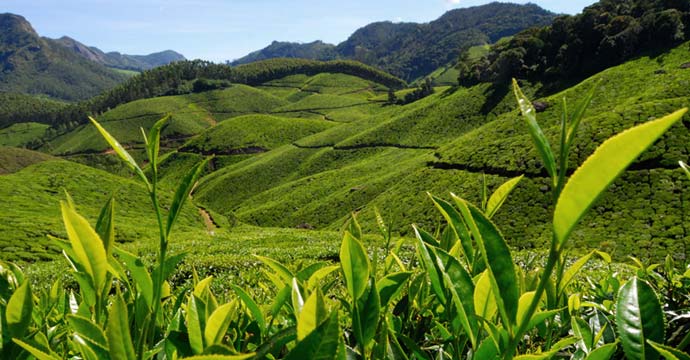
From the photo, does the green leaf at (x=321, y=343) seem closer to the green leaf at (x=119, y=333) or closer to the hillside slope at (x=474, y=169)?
the green leaf at (x=119, y=333)

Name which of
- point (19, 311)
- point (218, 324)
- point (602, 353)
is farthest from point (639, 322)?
point (19, 311)

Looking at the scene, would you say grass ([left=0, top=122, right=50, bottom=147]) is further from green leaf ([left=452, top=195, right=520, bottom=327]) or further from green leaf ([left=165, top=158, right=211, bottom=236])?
green leaf ([left=452, top=195, right=520, bottom=327])

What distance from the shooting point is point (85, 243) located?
0.94 metres

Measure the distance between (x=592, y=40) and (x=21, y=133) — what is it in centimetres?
17231

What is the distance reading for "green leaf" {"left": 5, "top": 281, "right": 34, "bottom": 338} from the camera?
100cm

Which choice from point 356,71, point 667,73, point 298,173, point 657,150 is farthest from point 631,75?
point 356,71

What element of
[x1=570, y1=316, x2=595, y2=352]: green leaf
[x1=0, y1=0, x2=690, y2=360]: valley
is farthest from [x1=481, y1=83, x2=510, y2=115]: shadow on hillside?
[x1=570, y1=316, x2=595, y2=352]: green leaf

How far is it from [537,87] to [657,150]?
3836 centimetres

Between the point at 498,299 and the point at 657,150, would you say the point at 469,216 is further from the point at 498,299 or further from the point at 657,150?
the point at 657,150

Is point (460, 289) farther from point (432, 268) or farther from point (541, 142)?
point (541, 142)

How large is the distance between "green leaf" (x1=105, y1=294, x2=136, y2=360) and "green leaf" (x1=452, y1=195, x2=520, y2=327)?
739 millimetres

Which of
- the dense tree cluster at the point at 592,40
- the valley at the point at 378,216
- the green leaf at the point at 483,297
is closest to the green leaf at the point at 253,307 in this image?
the valley at the point at 378,216

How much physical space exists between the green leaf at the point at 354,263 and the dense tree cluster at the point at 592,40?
69.1 metres

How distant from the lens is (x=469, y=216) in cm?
86
